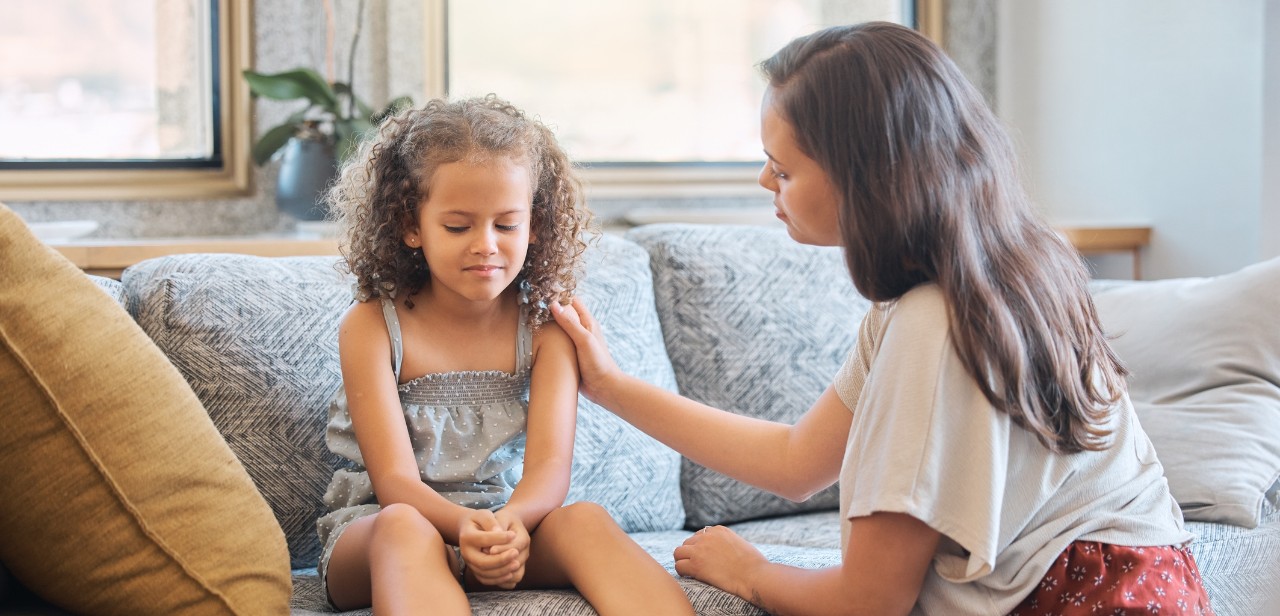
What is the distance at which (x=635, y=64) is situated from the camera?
9.51 ft

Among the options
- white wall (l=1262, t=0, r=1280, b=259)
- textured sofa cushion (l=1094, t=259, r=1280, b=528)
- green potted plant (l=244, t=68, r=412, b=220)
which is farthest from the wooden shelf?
green potted plant (l=244, t=68, r=412, b=220)

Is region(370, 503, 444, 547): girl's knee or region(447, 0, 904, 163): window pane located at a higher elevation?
region(447, 0, 904, 163): window pane

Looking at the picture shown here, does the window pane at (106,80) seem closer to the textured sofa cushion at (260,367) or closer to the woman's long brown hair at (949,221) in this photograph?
the textured sofa cushion at (260,367)

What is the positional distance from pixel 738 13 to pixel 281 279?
5.51ft

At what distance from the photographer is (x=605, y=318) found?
6.03ft

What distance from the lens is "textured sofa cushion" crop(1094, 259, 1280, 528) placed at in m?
1.61

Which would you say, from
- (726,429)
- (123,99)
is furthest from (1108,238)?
(123,99)

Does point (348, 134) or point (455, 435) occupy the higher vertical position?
point (348, 134)

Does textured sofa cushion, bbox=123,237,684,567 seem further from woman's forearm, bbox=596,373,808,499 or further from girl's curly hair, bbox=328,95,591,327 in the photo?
woman's forearm, bbox=596,373,808,499

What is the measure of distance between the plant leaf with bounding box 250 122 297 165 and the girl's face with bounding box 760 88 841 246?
1.46m

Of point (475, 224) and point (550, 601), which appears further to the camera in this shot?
point (475, 224)

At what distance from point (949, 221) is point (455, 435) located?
71 cm

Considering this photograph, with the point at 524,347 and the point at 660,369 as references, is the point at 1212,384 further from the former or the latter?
the point at 524,347

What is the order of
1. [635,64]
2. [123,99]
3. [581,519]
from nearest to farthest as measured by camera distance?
[581,519] → [123,99] → [635,64]
